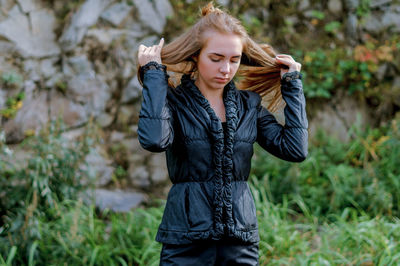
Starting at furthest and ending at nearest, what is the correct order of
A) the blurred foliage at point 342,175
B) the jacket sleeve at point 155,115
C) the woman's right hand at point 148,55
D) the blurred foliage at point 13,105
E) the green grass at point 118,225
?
the blurred foliage at point 13,105
the blurred foliage at point 342,175
the green grass at point 118,225
the woman's right hand at point 148,55
the jacket sleeve at point 155,115

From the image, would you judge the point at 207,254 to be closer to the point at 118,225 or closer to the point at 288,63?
the point at 288,63

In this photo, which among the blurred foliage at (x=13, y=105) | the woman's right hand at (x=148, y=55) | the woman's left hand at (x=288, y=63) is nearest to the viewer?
the woman's right hand at (x=148, y=55)

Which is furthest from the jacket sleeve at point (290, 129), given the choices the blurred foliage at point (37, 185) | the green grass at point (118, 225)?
the blurred foliage at point (37, 185)

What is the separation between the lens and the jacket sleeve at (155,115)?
168 centimetres

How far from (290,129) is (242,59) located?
40 cm

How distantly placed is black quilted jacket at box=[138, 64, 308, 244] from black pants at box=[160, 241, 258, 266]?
40 mm

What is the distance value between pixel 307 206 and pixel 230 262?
2538mm

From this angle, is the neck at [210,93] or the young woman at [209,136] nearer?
the young woman at [209,136]

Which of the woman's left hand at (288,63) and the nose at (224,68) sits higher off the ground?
the woman's left hand at (288,63)

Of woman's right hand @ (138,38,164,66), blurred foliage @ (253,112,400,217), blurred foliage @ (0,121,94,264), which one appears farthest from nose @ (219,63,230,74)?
blurred foliage @ (253,112,400,217)

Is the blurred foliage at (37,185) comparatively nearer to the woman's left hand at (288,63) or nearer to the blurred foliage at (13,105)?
the blurred foliage at (13,105)

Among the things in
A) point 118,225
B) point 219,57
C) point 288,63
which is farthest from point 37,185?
point 288,63

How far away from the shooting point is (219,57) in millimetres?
1782

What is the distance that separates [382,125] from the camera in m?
5.13
